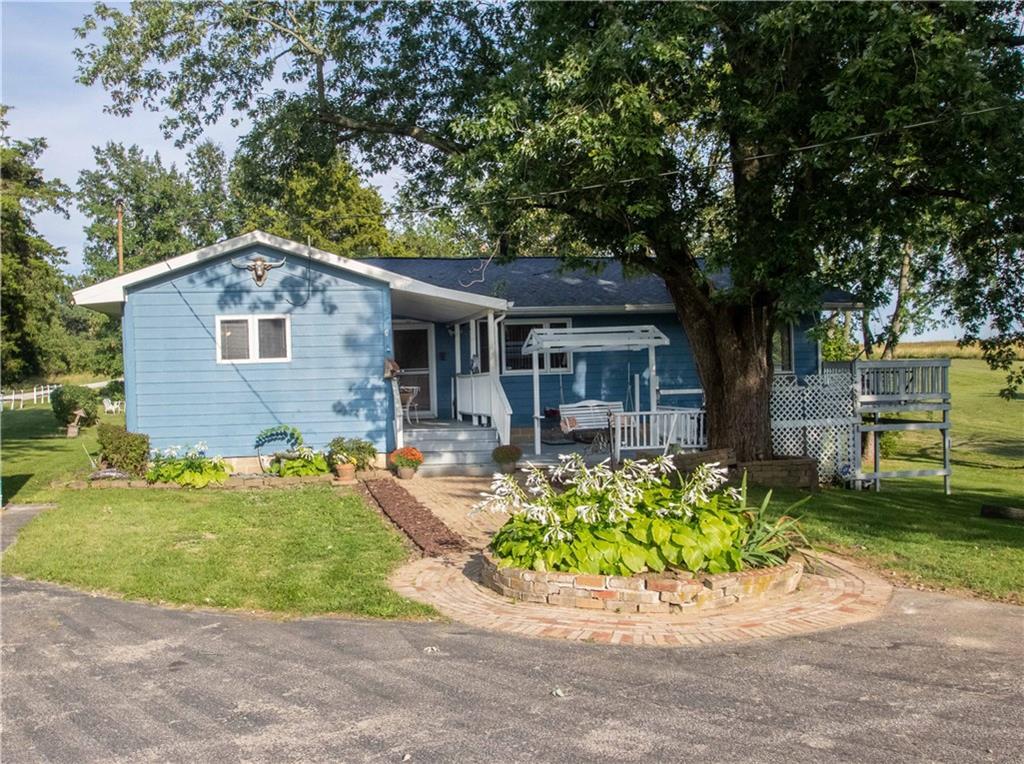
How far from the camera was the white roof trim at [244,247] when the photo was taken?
→ 13.7 metres

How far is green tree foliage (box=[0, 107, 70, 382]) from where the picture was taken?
20.3 metres

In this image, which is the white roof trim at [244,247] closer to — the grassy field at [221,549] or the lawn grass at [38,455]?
the lawn grass at [38,455]

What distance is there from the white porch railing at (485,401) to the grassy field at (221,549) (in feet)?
10.6

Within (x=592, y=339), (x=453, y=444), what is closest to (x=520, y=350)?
(x=592, y=339)

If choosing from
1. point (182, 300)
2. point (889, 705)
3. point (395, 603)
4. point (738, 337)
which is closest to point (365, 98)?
point (182, 300)

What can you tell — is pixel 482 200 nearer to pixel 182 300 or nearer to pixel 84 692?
pixel 182 300

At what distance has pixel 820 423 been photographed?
15227 mm

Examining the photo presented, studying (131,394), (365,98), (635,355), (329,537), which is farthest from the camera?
(635,355)

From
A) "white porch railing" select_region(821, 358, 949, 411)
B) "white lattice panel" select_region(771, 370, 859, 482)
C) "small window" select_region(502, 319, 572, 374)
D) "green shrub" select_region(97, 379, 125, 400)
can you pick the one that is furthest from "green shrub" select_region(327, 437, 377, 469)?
"green shrub" select_region(97, 379, 125, 400)

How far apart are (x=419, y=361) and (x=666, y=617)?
12.7 metres

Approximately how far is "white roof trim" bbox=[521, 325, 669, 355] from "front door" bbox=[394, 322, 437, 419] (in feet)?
12.2

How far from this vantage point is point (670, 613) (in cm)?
671

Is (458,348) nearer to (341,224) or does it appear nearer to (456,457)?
(456,457)

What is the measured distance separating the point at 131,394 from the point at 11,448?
35.1ft
